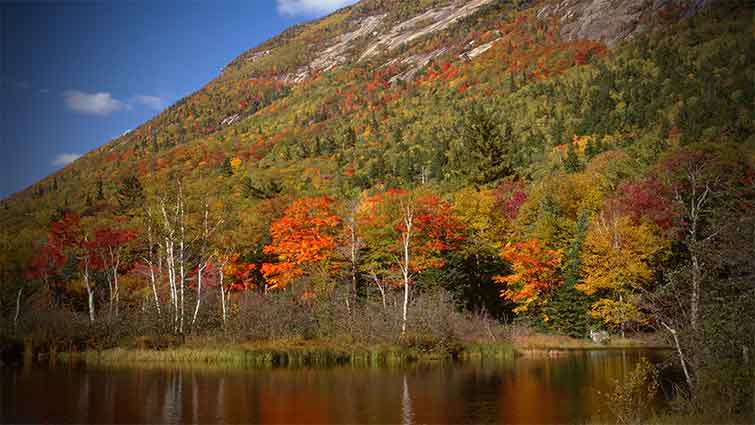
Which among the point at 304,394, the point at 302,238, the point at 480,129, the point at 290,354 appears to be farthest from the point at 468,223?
the point at 304,394

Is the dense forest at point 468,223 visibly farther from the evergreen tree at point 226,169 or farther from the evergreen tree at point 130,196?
the evergreen tree at point 226,169

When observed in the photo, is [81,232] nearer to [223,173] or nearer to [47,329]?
[47,329]

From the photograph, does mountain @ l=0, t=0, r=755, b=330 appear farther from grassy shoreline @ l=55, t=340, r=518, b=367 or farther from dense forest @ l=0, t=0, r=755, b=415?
grassy shoreline @ l=55, t=340, r=518, b=367

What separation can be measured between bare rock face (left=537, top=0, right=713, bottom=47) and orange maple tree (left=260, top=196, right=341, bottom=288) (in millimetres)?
101603

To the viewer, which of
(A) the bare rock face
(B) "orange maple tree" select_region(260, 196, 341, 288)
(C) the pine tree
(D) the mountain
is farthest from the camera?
(A) the bare rock face

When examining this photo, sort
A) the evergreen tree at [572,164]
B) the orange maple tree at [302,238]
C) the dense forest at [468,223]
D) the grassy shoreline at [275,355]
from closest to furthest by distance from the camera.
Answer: the grassy shoreline at [275,355] < the dense forest at [468,223] < the orange maple tree at [302,238] < the evergreen tree at [572,164]

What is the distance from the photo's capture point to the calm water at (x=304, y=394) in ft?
61.6

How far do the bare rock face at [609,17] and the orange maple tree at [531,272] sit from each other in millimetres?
97083

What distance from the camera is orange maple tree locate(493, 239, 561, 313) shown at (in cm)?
4688

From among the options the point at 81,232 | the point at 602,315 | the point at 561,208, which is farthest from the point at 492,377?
the point at 81,232

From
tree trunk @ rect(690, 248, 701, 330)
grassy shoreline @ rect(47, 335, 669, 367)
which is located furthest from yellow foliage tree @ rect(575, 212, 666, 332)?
tree trunk @ rect(690, 248, 701, 330)

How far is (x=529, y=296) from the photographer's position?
4712 cm

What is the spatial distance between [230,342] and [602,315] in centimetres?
2560

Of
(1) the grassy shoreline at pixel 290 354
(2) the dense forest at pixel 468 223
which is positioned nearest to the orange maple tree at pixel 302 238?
(2) the dense forest at pixel 468 223
